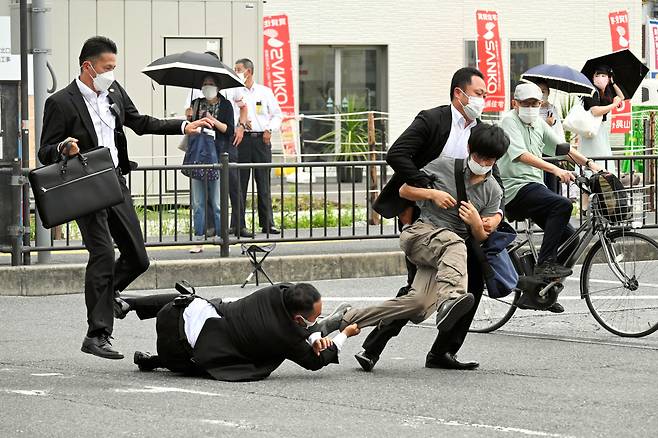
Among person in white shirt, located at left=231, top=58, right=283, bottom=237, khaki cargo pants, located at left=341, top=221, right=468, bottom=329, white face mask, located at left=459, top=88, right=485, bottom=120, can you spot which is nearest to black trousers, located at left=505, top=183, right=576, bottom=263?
white face mask, located at left=459, top=88, right=485, bottom=120

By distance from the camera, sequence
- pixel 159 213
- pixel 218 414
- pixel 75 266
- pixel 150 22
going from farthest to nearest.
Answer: pixel 150 22
pixel 159 213
pixel 75 266
pixel 218 414

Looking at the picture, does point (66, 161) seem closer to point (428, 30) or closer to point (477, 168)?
point (477, 168)

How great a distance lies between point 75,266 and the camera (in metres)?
13.4

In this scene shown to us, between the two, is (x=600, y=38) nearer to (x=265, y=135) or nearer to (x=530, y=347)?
(x=265, y=135)

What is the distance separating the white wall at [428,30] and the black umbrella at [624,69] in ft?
41.6

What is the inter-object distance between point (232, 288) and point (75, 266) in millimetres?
1420

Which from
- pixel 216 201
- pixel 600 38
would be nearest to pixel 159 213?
pixel 216 201

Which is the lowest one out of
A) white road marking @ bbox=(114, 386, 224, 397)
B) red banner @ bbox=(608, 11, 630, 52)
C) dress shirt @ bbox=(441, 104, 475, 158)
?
white road marking @ bbox=(114, 386, 224, 397)

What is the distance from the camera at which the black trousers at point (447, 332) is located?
29.6 ft

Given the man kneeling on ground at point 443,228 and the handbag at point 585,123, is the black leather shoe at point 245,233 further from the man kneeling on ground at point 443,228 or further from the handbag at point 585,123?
the man kneeling on ground at point 443,228

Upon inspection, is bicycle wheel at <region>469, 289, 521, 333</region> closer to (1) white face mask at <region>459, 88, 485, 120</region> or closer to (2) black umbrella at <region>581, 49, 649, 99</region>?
(1) white face mask at <region>459, 88, 485, 120</region>

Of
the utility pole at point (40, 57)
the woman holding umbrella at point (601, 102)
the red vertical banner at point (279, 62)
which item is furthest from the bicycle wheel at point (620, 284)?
the red vertical banner at point (279, 62)

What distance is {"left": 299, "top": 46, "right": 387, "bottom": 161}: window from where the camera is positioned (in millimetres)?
29000

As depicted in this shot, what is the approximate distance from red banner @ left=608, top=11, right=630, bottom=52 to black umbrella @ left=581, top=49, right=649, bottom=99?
13.6m
